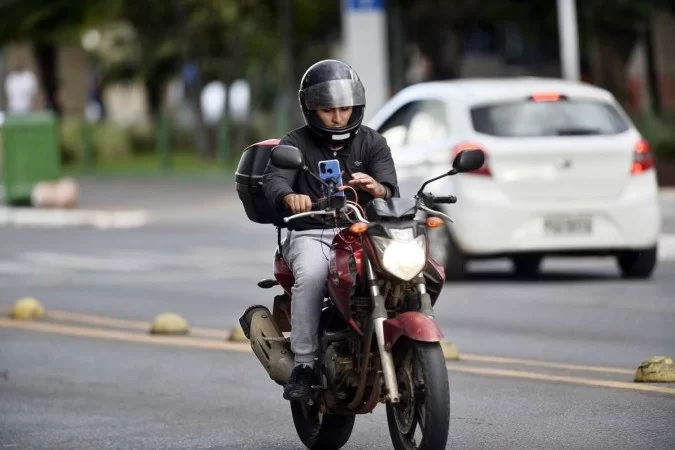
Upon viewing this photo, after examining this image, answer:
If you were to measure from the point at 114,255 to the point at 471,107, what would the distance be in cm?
571

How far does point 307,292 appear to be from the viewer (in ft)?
26.3

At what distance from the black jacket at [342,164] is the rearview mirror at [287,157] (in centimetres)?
50

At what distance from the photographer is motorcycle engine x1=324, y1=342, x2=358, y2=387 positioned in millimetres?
7844

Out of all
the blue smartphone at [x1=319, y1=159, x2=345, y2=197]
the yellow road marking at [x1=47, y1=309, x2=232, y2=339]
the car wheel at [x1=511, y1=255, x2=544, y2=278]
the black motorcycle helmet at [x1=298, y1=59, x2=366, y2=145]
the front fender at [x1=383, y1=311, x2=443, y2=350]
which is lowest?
the car wheel at [x1=511, y1=255, x2=544, y2=278]

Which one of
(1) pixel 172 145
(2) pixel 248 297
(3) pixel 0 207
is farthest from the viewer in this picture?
(1) pixel 172 145

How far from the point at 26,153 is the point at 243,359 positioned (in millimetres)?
18129

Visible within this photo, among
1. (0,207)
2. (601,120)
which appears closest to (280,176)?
(601,120)

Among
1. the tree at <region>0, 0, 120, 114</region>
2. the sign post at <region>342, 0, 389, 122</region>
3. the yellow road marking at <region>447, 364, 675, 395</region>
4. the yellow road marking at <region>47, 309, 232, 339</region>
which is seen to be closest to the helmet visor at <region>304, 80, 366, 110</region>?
the yellow road marking at <region>447, 364, 675, 395</region>

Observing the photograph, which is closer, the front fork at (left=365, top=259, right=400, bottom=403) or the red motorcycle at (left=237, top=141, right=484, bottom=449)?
the red motorcycle at (left=237, top=141, right=484, bottom=449)

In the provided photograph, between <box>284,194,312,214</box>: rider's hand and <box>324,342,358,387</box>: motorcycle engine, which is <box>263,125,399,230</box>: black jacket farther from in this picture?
<box>324,342,358,387</box>: motorcycle engine

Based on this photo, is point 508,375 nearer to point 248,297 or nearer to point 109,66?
point 248,297

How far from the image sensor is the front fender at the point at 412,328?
289 inches

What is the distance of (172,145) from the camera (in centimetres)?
3675

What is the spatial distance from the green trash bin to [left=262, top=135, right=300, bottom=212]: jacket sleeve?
21.4 metres
